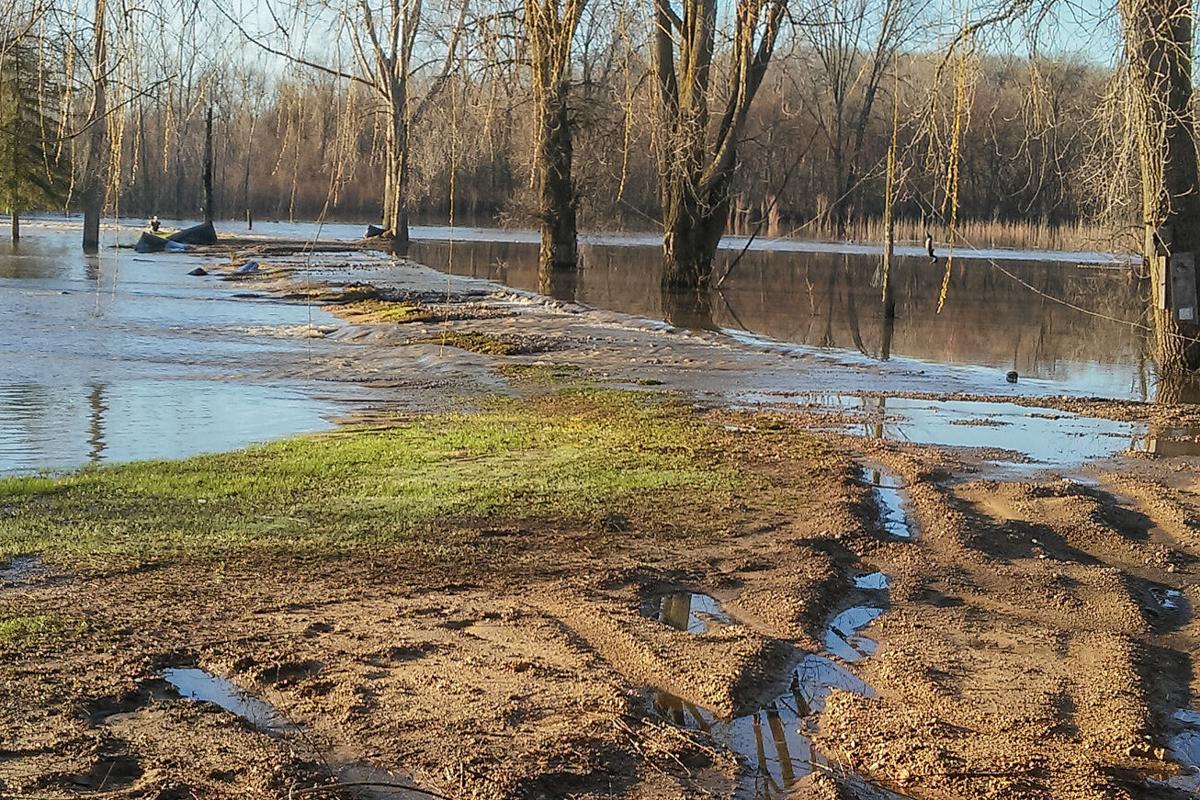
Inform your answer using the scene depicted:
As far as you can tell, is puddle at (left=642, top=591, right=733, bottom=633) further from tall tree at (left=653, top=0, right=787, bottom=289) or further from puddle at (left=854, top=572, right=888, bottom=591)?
tall tree at (left=653, top=0, right=787, bottom=289)

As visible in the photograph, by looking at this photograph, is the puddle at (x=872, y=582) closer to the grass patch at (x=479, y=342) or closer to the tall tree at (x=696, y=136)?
the grass patch at (x=479, y=342)

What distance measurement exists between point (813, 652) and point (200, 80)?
385cm

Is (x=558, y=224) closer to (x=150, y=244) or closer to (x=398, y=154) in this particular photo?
(x=150, y=244)

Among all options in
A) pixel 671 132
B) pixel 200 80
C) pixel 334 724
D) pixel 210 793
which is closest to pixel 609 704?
pixel 334 724

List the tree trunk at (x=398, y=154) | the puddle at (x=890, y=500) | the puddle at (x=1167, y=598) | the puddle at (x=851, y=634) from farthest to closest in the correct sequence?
the tree trunk at (x=398, y=154), the puddle at (x=890, y=500), the puddle at (x=1167, y=598), the puddle at (x=851, y=634)

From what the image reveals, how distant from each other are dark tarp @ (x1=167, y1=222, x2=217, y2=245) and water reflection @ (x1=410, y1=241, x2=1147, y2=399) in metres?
7.64

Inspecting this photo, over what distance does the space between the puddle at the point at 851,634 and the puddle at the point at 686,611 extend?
0.43 metres

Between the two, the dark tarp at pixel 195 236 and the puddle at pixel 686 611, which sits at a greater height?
the dark tarp at pixel 195 236

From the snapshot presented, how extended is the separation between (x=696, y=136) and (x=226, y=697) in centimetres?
1988

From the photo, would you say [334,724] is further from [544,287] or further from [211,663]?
[544,287]

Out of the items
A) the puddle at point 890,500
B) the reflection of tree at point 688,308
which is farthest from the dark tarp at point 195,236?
the puddle at point 890,500

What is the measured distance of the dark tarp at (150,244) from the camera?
4122 cm

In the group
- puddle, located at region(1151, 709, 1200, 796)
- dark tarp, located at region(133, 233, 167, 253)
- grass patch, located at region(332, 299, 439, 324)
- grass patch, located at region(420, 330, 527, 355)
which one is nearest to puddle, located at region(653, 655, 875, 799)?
puddle, located at region(1151, 709, 1200, 796)

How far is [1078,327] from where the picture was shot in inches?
902
